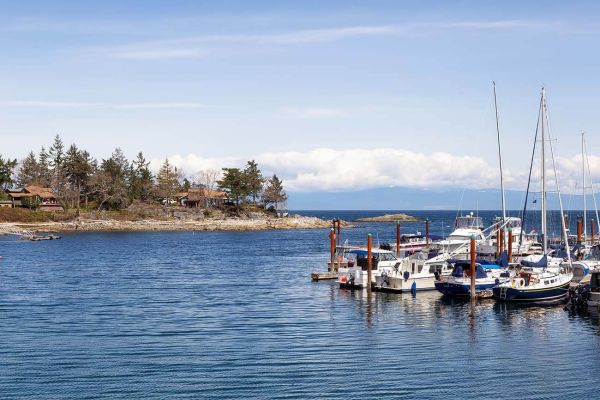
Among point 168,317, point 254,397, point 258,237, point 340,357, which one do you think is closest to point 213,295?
point 168,317

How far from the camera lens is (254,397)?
106 ft

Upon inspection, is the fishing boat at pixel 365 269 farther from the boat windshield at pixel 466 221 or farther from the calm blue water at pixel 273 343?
the boat windshield at pixel 466 221

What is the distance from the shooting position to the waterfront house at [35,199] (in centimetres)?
18450

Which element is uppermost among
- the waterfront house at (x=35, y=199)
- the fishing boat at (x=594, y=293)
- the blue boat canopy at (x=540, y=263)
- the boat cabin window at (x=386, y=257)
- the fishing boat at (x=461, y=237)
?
the waterfront house at (x=35, y=199)

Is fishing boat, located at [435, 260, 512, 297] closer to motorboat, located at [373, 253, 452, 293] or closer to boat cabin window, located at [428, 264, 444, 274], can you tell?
motorboat, located at [373, 253, 452, 293]

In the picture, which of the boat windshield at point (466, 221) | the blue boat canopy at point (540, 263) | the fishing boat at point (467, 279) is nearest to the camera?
the fishing boat at point (467, 279)

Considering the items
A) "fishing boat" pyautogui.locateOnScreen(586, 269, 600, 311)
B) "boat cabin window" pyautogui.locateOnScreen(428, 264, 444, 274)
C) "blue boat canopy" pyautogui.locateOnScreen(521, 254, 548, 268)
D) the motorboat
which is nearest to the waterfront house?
the motorboat

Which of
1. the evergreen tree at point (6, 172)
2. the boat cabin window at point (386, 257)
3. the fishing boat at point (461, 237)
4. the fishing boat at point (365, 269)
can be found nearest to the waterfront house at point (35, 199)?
the evergreen tree at point (6, 172)

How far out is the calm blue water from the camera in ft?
112

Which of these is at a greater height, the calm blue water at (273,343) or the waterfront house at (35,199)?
the waterfront house at (35,199)

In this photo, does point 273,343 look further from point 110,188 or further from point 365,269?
point 110,188

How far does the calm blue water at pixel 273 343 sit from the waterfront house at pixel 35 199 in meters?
114

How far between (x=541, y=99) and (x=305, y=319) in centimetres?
3321

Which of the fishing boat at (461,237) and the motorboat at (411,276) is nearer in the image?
the motorboat at (411,276)
